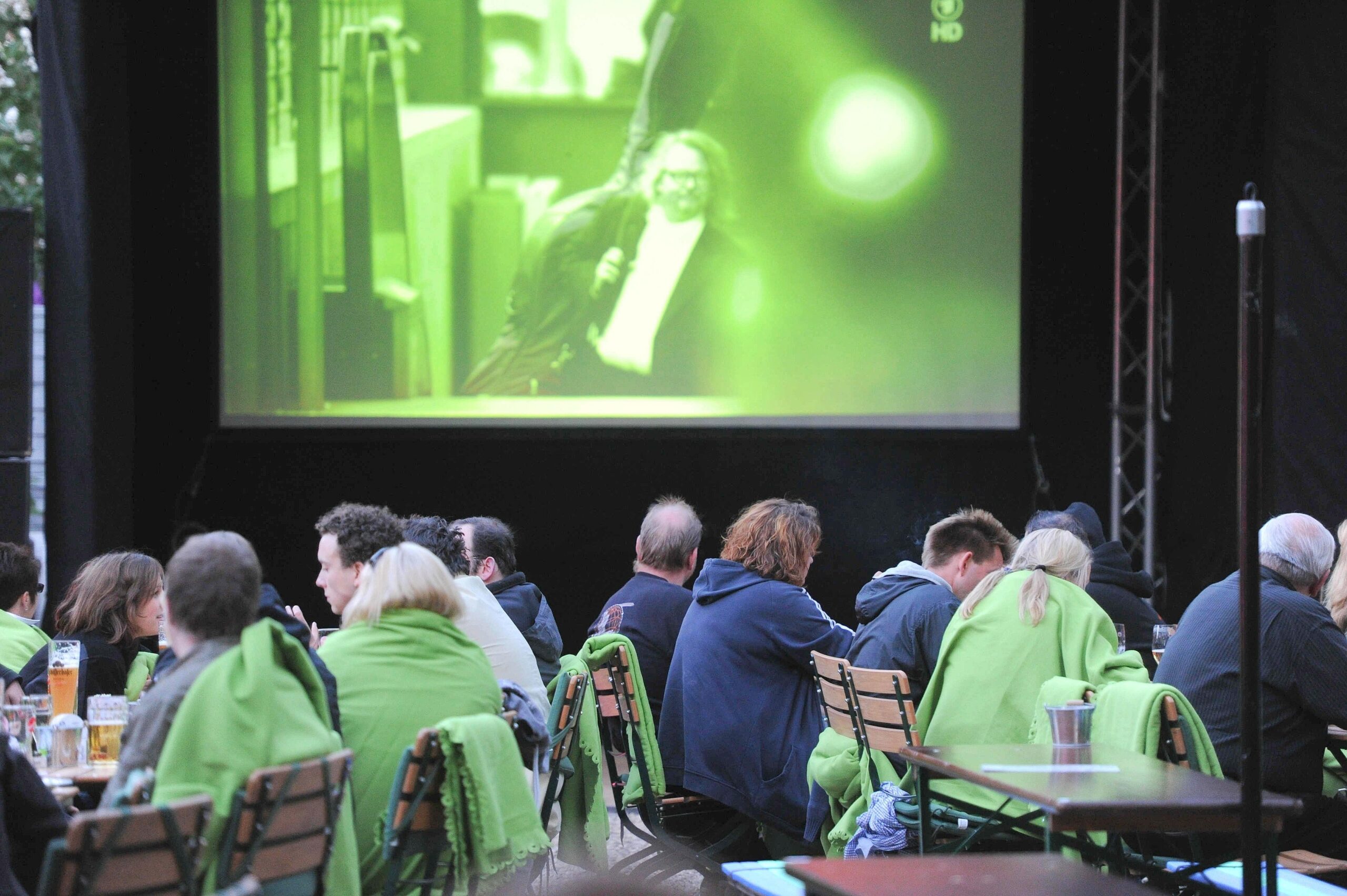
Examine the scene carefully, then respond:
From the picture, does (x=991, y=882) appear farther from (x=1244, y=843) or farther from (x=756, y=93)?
(x=756, y=93)

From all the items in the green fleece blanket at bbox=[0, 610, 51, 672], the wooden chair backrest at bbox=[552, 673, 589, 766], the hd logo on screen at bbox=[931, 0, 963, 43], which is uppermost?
the hd logo on screen at bbox=[931, 0, 963, 43]

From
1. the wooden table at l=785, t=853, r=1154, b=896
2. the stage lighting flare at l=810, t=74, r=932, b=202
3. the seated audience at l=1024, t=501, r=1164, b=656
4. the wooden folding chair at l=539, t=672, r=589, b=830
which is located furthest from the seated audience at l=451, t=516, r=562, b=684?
the stage lighting flare at l=810, t=74, r=932, b=202

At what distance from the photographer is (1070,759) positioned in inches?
→ 114

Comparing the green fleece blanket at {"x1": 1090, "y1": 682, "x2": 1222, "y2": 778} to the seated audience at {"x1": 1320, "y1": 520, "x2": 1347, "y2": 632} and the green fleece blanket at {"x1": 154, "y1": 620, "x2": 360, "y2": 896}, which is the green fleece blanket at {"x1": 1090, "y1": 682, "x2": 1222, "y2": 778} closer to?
the seated audience at {"x1": 1320, "y1": 520, "x2": 1347, "y2": 632}

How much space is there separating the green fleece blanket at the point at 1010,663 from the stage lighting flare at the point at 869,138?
16.0 ft

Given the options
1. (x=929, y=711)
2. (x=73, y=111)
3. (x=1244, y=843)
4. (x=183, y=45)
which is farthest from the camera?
(x=183, y=45)

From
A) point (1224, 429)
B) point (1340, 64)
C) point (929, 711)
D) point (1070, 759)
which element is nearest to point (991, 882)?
point (1070, 759)

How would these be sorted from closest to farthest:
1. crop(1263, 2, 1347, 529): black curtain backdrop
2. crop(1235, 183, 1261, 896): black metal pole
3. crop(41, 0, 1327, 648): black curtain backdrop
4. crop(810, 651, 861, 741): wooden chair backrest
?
crop(1235, 183, 1261, 896): black metal pole
crop(810, 651, 861, 741): wooden chair backrest
crop(1263, 2, 1347, 529): black curtain backdrop
crop(41, 0, 1327, 648): black curtain backdrop

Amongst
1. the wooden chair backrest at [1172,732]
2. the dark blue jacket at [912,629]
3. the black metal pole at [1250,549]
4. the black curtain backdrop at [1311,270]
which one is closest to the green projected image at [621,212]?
the black curtain backdrop at [1311,270]

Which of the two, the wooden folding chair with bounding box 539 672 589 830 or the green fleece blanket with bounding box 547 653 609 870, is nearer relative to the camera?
the wooden folding chair with bounding box 539 672 589 830

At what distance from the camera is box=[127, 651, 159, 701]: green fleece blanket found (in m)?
4.01

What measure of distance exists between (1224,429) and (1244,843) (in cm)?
641

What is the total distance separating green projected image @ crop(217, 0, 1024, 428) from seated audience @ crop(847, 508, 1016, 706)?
12.7ft

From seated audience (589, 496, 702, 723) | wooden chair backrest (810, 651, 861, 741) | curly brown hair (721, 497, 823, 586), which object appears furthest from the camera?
seated audience (589, 496, 702, 723)
